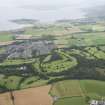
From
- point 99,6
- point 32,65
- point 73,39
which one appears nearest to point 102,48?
point 73,39

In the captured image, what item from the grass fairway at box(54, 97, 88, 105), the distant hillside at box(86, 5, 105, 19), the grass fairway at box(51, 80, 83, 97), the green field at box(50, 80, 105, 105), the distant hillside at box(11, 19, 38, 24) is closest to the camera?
the grass fairway at box(54, 97, 88, 105)

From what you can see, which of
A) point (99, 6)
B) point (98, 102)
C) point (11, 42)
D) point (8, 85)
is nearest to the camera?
point (98, 102)

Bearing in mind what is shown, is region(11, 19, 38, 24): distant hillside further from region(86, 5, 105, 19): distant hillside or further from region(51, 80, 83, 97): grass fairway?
region(51, 80, 83, 97): grass fairway

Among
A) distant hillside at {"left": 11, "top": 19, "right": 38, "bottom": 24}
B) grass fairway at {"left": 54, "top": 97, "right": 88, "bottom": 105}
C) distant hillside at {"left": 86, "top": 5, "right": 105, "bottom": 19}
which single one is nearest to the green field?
grass fairway at {"left": 54, "top": 97, "right": 88, "bottom": 105}

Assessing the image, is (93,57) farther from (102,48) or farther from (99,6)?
(99,6)

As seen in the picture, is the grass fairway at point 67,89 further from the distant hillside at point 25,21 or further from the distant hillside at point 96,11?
the distant hillside at point 96,11

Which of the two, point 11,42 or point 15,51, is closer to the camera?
point 15,51

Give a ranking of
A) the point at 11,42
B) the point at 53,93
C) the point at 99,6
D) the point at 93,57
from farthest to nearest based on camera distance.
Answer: the point at 99,6
the point at 11,42
the point at 93,57
the point at 53,93

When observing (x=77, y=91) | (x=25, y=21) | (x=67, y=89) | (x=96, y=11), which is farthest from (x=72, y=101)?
(x=96, y=11)
